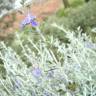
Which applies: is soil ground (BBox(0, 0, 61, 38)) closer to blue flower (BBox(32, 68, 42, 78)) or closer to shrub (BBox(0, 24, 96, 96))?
shrub (BBox(0, 24, 96, 96))

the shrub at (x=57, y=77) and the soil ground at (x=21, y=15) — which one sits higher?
the shrub at (x=57, y=77)

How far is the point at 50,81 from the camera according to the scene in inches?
128

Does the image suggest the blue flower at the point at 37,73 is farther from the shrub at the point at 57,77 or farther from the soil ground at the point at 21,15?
the soil ground at the point at 21,15

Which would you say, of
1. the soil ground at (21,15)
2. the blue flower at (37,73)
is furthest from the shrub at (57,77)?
the soil ground at (21,15)

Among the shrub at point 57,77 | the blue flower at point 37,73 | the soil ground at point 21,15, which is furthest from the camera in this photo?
the soil ground at point 21,15

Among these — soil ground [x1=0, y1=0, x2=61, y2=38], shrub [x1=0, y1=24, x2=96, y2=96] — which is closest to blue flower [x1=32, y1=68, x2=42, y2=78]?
shrub [x1=0, y1=24, x2=96, y2=96]

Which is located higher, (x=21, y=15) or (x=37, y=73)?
(x=37, y=73)

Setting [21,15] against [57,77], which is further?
[21,15]

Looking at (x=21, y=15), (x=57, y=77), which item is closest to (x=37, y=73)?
(x=57, y=77)

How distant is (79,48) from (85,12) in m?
5.32

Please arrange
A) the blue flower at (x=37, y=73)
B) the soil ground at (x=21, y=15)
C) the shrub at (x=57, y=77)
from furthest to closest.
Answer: the soil ground at (x=21, y=15)
the blue flower at (x=37, y=73)
the shrub at (x=57, y=77)

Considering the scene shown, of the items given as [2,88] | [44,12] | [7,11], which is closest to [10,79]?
[2,88]

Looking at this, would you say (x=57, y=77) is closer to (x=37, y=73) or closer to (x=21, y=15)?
(x=37, y=73)

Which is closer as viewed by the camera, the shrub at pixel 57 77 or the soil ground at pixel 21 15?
the shrub at pixel 57 77
